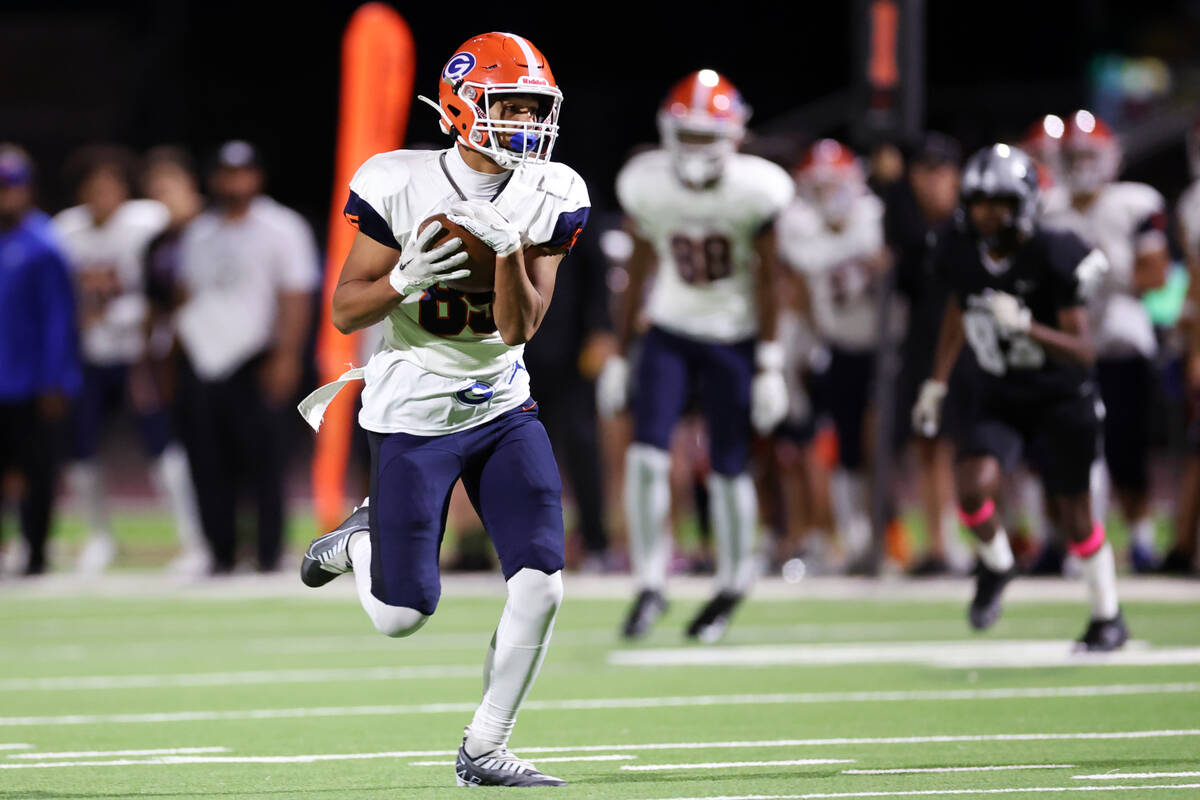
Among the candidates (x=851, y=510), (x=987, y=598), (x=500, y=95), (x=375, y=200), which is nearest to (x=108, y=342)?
(x=851, y=510)

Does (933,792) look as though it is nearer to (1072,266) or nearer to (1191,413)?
(1072,266)

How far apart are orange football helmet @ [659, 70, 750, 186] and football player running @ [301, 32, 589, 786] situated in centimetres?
360

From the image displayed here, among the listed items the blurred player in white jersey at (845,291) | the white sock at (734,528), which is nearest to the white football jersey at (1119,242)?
the blurred player in white jersey at (845,291)

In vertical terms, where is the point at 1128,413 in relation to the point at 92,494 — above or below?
above

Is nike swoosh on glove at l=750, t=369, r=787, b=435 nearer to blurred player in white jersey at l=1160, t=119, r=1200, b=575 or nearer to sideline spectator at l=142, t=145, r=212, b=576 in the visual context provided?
blurred player in white jersey at l=1160, t=119, r=1200, b=575

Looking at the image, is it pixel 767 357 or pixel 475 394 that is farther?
pixel 767 357

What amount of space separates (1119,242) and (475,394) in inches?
245

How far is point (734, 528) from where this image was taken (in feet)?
28.0

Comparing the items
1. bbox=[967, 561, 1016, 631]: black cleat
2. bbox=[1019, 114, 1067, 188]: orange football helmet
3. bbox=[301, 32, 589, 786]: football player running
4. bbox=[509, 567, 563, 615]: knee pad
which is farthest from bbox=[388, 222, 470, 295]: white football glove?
bbox=[1019, 114, 1067, 188]: orange football helmet

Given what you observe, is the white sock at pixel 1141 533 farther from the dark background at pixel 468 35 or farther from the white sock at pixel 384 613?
the dark background at pixel 468 35

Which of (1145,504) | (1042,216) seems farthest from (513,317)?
(1145,504)

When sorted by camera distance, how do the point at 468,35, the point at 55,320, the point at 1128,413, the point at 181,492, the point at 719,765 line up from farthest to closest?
the point at 468,35, the point at 181,492, the point at 55,320, the point at 1128,413, the point at 719,765

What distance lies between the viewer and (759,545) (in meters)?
12.3

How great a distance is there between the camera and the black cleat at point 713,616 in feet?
27.7
